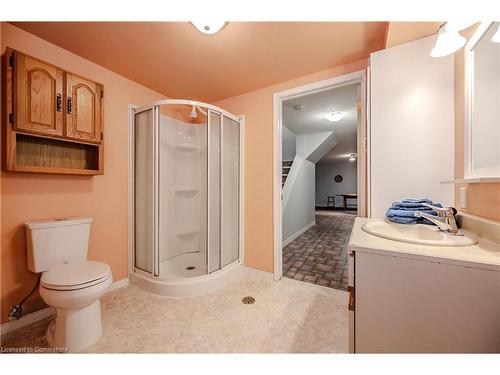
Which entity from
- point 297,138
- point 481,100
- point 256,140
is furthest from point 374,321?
point 297,138

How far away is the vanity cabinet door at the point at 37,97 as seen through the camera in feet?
4.13

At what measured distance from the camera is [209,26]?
51.4 inches

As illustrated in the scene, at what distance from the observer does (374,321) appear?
785 millimetres

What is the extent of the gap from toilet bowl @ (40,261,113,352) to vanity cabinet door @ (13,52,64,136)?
103 cm

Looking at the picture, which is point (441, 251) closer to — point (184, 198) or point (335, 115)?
point (184, 198)

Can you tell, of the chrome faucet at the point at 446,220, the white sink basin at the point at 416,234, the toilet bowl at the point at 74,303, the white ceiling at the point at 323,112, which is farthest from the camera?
the white ceiling at the point at 323,112

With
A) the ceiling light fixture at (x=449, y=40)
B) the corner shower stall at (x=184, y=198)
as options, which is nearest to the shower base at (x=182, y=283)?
the corner shower stall at (x=184, y=198)

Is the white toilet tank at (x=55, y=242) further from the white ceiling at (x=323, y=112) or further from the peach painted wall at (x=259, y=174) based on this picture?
the white ceiling at (x=323, y=112)

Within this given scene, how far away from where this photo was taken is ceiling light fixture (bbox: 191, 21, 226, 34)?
1267 mm

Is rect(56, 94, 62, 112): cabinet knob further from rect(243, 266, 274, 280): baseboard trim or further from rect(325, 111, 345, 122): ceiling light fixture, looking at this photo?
rect(325, 111, 345, 122): ceiling light fixture

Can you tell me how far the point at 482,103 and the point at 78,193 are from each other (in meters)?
2.88

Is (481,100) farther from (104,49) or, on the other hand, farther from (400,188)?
(104,49)

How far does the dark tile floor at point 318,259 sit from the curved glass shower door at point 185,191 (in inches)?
34.5
